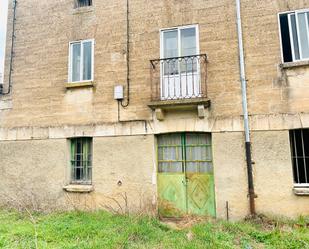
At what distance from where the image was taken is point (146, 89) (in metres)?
8.78

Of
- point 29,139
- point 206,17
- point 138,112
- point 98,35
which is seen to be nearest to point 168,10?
point 206,17

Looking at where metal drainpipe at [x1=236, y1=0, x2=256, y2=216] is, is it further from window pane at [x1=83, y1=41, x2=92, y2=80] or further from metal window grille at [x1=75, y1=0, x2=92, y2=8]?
metal window grille at [x1=75, y1=0, x2=92, y2=8]

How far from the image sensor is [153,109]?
8539mm

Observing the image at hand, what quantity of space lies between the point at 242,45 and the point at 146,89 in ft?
10.5

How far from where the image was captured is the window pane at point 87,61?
9.55 m

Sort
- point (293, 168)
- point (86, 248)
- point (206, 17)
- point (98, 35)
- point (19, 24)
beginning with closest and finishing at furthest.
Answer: point (86, 248) < point (293, 168) < point (206, 17) < point (98, 35) < point (19, 24)

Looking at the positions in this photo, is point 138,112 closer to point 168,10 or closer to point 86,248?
point 168,10

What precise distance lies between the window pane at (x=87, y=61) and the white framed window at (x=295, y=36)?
20.5ft

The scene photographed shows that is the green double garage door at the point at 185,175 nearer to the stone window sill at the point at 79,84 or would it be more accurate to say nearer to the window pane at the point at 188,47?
the window pane at the point at 188,47

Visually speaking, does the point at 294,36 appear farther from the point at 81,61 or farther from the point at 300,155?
the point at 81,61

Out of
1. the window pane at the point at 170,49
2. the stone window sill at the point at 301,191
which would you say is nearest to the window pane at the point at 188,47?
the window pane at the point at 170,49

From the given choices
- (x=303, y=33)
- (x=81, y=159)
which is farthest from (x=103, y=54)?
(x=303, y=33)

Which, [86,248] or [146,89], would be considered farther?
[146,89]

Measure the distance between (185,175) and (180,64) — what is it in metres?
3.49
